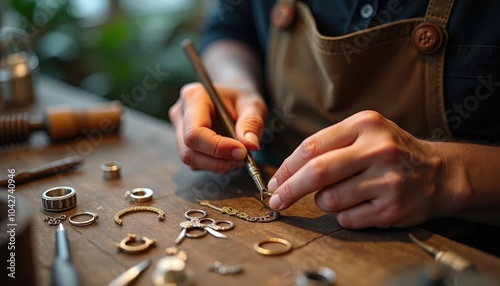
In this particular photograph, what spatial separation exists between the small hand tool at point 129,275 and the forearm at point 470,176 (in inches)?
21.4

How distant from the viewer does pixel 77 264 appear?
2.72ft

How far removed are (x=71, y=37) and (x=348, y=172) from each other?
2604 mm

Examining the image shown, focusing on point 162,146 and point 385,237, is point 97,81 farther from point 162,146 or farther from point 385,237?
point 385,237

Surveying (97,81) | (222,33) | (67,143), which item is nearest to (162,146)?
(67,143)

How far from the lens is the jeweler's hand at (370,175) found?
0.89 metres

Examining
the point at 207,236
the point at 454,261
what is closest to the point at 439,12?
the point at 454,261

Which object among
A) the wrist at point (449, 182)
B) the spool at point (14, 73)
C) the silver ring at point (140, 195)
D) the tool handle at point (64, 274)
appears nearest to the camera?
the tool handle at point (64, 274)

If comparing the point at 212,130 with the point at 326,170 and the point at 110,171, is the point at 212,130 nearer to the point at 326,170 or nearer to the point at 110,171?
the point at 110,171

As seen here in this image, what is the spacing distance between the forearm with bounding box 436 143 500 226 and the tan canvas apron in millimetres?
178

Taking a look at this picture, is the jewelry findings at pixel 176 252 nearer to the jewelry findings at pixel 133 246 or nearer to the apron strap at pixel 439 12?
the jewelry findings at pixel 133 246

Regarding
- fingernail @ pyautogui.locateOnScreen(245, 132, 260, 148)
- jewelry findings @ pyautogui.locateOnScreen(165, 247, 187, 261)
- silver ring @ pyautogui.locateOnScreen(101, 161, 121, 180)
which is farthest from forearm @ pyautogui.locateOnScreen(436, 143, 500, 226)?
silver ring @ pyautogui.locateOnScreen(101, 161, 121, 180)

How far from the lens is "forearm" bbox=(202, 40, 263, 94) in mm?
1460

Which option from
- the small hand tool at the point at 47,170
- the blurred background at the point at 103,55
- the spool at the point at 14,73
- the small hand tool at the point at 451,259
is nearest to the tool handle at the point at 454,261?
the small hand tool at the point at 451,259

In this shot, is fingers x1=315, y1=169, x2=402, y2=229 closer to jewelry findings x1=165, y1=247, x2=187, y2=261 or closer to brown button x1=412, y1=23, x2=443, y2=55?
jewelry findings x1=165, y1=247, x2=187, y2=261
